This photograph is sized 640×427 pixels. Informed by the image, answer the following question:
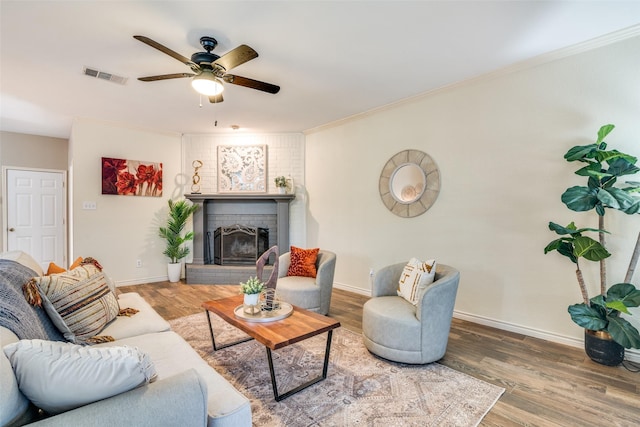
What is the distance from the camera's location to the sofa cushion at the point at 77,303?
175 centimetres

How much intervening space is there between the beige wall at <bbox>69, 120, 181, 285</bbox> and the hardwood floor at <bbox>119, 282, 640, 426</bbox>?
3.78 m

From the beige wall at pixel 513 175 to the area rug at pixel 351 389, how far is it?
1.29 m

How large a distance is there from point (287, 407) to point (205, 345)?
3.96 feet

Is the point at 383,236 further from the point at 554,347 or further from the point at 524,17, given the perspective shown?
the point at 524,17

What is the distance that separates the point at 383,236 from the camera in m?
4.31

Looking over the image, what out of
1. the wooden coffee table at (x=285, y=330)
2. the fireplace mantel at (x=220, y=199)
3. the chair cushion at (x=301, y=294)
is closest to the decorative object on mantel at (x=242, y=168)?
the fireplace mantel at (x=220, y=199)

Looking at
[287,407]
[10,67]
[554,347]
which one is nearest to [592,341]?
[554,347]

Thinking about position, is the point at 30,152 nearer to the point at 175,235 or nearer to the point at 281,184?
the point at 175,235

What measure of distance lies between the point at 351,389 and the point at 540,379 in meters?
1.41

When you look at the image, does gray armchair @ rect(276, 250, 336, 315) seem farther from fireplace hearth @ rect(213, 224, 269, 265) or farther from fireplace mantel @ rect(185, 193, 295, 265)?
fireplace hearth @ rect(213, 224, 269, 265)

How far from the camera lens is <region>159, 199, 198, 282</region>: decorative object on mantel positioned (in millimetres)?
5270

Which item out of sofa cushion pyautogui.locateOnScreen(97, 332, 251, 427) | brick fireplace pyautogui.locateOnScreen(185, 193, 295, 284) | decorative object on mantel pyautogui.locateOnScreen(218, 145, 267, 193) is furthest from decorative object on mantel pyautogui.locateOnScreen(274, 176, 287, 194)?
sofa cushion pyautogui.locateOnScreen(97, 332, 251, 427)

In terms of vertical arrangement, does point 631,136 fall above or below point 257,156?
below

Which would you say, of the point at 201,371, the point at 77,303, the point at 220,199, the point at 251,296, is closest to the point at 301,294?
the point at 251,296
